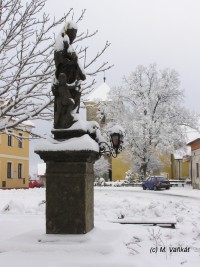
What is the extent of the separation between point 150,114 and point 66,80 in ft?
111

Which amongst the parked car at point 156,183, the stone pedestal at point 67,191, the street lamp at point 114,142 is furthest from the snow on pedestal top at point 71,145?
the parked car at point 156,183

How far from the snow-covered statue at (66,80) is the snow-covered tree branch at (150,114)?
105 feet

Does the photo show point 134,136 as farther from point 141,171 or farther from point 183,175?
point 183,175

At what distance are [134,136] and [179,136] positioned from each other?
13.9 feet

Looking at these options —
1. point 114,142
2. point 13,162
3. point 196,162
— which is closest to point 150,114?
point 196,162

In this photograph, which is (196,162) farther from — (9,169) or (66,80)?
(66,80)

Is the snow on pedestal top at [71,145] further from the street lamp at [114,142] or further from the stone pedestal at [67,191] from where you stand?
the street lamp at [114,142]

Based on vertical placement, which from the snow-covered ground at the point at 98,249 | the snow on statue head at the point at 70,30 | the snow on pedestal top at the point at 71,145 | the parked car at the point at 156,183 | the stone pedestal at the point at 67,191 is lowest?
the parked car at the point at 156,183

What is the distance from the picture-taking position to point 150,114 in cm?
4116

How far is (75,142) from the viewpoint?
7320 mm

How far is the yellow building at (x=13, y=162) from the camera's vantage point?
1602 inches

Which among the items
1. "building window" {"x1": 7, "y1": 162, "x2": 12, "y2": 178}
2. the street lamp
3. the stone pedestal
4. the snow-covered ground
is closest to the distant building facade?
"building window" {"x1": 7, "y1": 162, "x2": 12, "y2": 178}

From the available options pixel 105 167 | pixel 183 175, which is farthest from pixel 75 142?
pixel 183 175

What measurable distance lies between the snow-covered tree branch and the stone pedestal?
32446 millimetres
